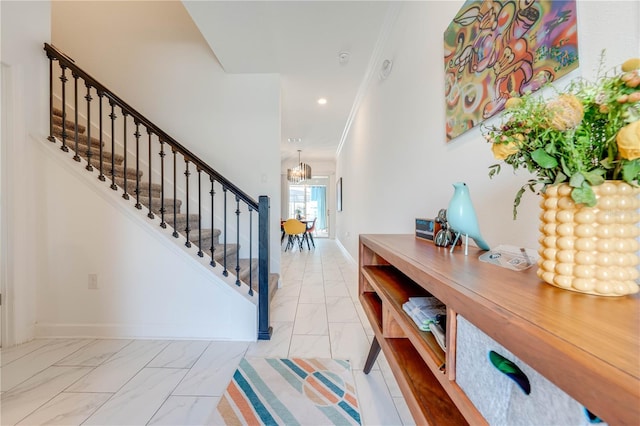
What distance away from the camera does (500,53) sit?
39.0 inches

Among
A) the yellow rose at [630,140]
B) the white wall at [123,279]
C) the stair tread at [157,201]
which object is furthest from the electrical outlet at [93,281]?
the yellow rose at [630,140]

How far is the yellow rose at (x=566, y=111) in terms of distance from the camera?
460 millimetres

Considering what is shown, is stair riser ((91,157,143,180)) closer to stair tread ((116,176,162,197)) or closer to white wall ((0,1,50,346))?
stair tread ((116,176,162,197))

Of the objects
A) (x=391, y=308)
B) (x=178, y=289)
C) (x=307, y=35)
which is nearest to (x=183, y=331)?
(x=178, y=289)

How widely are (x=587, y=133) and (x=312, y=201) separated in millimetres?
8683

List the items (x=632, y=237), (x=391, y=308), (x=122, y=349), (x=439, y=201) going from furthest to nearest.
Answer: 1. (x=122, y=349)
2. (x=439, y=201)
3. (x=391, y=308)
4. (x=632, y=237)

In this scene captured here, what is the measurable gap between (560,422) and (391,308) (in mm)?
632

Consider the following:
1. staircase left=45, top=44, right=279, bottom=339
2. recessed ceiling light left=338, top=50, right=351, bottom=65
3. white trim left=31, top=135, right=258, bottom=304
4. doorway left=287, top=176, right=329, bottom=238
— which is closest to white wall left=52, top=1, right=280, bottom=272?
staircase left=45, top=44, right=279, bottom=339

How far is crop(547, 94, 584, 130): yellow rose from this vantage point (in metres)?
0.46

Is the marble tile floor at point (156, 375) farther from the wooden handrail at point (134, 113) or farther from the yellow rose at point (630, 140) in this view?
the yellow rose at point (630, 140)

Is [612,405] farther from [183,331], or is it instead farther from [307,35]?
[307,35]

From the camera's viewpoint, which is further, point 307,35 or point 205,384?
point 307,35

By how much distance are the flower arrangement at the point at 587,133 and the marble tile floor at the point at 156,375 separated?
1.33 meters

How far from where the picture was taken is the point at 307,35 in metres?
2.41
